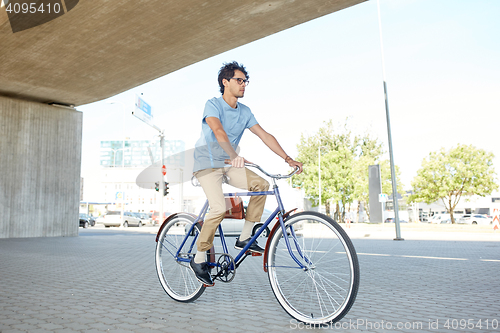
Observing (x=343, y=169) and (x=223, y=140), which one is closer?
(x=223, y=140)

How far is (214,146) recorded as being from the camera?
383cm

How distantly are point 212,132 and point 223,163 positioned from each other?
0.30 metres

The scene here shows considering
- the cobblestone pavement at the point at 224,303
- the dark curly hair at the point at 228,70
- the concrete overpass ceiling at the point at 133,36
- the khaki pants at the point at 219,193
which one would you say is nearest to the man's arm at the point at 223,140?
the khaki pants at the point at 219,193

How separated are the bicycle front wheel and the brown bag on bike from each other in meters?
0.60

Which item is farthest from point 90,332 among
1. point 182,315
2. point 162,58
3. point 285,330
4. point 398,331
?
point 162,58

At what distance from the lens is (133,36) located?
11.0 meters

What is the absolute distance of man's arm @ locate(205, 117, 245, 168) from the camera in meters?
3.41

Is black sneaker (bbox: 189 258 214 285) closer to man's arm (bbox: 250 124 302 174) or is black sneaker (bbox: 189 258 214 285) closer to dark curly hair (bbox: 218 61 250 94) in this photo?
man's arm (bbox: 250 124 302 174)

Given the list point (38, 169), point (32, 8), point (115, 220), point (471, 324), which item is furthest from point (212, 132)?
point (115, 220)

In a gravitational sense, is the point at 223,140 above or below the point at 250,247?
above

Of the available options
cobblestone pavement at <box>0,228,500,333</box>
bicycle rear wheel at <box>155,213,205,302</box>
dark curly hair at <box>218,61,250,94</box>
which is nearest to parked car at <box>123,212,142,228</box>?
cobblestone pavement at <box>0,228,500,333</box>

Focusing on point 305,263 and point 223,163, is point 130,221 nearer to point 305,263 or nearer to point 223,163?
point 223,163

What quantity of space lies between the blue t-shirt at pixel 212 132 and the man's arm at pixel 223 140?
0.08m

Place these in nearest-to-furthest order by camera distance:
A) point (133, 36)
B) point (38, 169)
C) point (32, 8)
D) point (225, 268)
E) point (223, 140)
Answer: point (223, 140) < point (225, 268) < point (32, 8) < point (133, 36) < point (38, 169)
